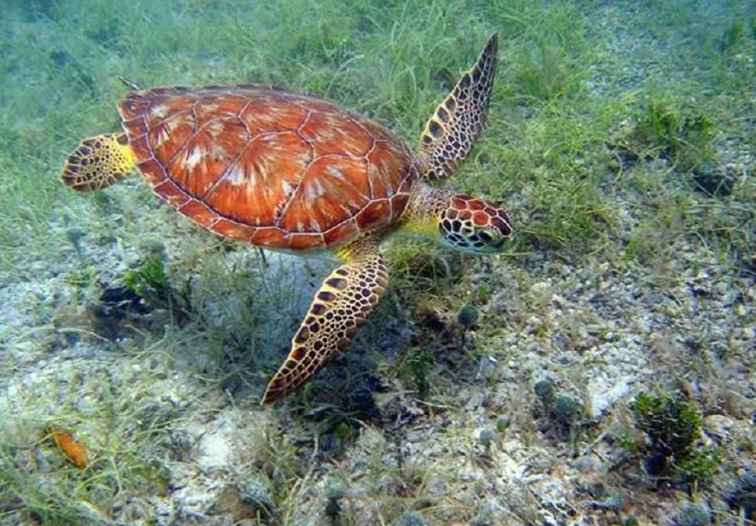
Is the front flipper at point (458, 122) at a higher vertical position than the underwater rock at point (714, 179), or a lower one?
higher

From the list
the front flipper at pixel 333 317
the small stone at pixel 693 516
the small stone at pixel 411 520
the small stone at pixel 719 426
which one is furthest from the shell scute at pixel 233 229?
the small stone at pixel 719 426

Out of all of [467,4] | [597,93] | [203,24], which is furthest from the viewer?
[203,24]

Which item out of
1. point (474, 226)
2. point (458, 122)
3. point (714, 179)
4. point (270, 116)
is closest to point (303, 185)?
point (270, 116)

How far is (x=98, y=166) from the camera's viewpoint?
341 cm

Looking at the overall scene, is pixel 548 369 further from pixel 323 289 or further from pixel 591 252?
pixel 323 289

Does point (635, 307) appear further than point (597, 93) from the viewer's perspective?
No

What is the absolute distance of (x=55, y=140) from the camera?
18.9 ft

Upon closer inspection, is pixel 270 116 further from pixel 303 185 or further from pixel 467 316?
pixel 467 316

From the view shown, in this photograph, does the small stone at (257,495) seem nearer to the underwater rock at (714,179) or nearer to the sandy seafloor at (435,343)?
the sandy seafloor at (435,343)

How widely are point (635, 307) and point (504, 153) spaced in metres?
1.49

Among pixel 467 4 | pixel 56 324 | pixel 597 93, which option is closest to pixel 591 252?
pixel 597 93

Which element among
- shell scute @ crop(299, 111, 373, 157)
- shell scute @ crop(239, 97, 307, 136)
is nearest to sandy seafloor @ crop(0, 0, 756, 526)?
shell scute @ crop(299, 111, 373, 157)

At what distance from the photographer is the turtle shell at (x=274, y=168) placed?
9.34 feet

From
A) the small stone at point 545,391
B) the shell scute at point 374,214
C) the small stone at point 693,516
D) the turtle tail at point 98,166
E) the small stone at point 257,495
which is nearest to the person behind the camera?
the small stone at point 693,516
